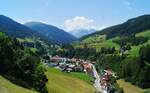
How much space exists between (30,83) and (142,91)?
10732cm

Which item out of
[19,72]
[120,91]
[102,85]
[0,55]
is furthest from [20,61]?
[102,85]

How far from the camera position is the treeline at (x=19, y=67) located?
86938 mm

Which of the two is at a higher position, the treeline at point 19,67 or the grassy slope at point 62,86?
the treeline at point 19,67

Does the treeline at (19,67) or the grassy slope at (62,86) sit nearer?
the treeline at (19,67)

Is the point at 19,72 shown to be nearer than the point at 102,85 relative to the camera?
Yes

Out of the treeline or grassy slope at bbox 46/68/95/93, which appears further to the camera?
grassy slope at bbox 46/68/95/93

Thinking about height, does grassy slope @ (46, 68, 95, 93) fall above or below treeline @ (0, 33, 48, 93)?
below

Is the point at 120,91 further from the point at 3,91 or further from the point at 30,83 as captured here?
the point at 3,91

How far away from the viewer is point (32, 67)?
97.2 meters

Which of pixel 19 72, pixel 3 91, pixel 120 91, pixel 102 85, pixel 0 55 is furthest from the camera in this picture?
pixel 102 85

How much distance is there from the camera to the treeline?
86.9m

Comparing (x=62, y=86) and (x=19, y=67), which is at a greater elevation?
(x=19, y=67)

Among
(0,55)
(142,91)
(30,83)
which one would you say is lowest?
(142,91)

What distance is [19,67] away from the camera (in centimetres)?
9244
